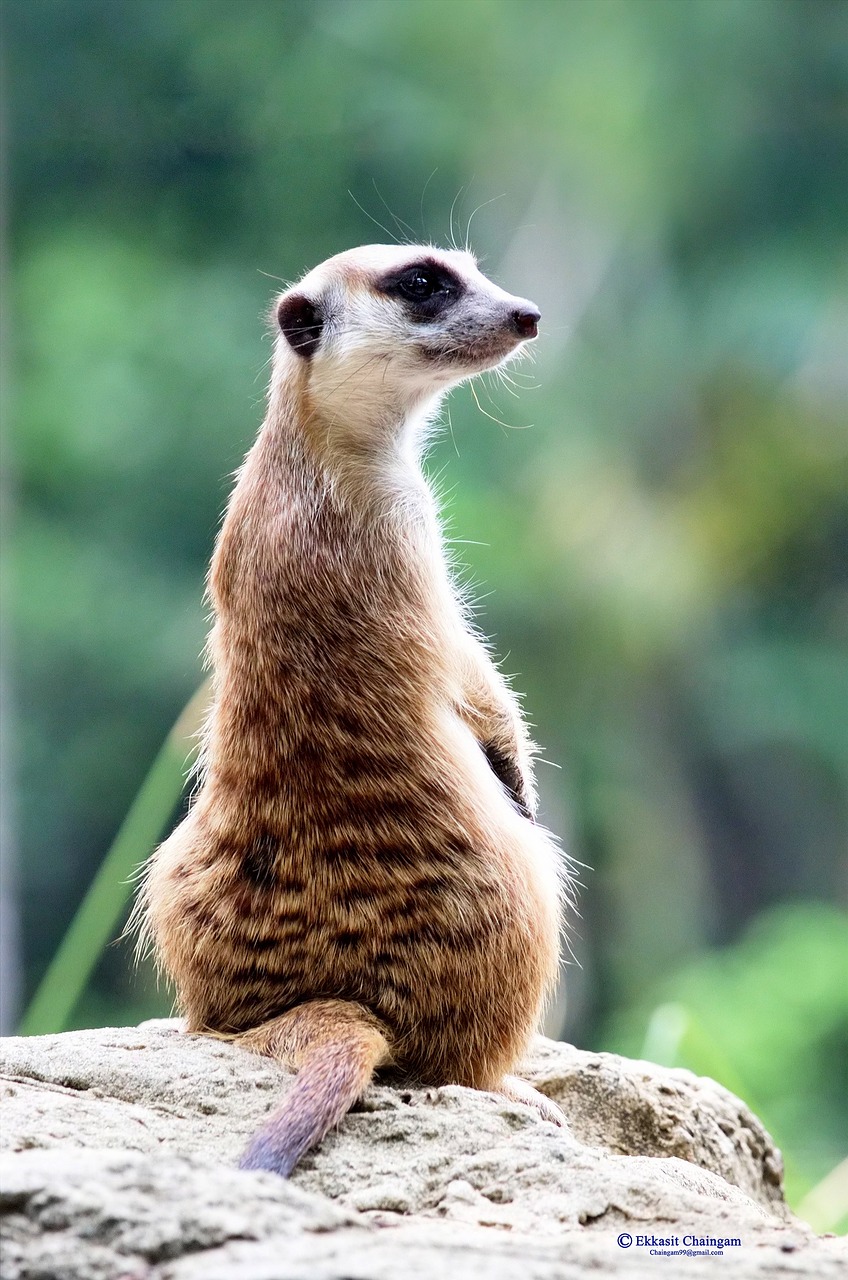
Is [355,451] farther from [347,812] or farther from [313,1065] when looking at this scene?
[313,1065]

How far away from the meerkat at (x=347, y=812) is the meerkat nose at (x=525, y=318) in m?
0.28

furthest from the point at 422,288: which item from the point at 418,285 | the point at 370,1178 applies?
the point at 370,1178

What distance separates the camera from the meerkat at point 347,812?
2061 mm

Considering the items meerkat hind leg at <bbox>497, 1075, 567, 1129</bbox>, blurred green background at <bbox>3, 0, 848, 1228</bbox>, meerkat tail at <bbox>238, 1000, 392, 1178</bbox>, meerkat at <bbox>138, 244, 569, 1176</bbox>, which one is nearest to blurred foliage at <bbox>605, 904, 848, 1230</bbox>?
blurred green background at <bbox>3, 0, 848, 1228</bbox>

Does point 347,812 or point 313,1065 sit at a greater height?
point 347,812

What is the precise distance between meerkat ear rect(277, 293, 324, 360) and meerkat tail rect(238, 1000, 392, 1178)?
107cm

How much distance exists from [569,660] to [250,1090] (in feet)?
18.0

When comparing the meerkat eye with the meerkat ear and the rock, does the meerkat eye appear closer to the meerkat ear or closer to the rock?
the meerkat ear

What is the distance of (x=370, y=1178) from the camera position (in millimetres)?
1682

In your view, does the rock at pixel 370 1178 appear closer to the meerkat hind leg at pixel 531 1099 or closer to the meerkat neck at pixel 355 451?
the meerkat hind leg at pixel 531 1099

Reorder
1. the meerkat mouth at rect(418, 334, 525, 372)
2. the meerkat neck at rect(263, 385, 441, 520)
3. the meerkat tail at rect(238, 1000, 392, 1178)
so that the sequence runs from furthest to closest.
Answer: the meerkat mouth at rect(418, 334, 525, 372), the meerkat neck at rect(263, 385, 441, 520), the meerkat tail at rect(238, 1000, 392, 1178)

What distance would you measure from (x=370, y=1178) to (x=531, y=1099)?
535 millimetres

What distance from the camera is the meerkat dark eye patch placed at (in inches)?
93.7

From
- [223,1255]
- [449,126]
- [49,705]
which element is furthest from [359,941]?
[449,126]
